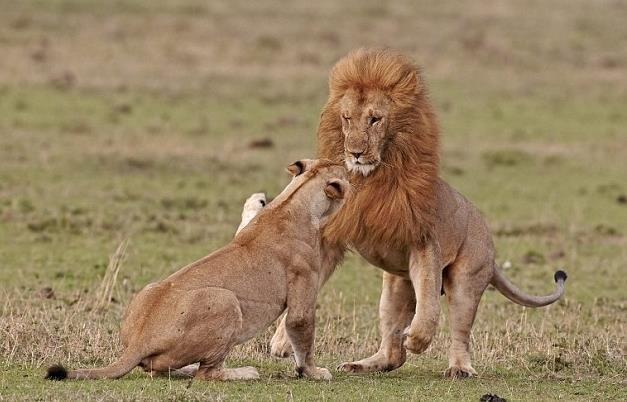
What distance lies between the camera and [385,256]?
818 centimetres

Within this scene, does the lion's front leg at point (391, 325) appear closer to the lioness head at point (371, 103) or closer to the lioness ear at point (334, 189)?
the lioness head at point (371, 103)

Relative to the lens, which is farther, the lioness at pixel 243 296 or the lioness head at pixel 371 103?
the lioness head at pixel 371 103

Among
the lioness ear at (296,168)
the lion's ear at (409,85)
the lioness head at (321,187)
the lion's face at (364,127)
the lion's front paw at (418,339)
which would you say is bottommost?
the lion's front paw at (418,339)

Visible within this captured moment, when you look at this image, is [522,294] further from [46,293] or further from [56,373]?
[46,293]

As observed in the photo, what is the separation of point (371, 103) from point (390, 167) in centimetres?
41

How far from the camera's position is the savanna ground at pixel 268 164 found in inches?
328

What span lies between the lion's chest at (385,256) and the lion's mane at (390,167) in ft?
0.14

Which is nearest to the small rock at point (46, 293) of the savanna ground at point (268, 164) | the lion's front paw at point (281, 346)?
the savanna ground at point (268, 164)

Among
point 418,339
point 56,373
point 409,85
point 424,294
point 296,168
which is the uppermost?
point 409,85

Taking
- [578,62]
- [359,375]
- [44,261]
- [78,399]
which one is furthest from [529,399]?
[578,62]

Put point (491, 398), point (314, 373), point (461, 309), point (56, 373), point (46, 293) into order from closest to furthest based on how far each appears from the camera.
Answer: point (56, 373) → point (491, 398) → point (314, 373) → point (461, 309) → point (46, 293)

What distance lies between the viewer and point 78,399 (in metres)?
6.37

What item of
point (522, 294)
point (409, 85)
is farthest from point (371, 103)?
point (522, 294)

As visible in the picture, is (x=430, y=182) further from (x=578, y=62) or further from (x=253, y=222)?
(x=578, y=62)
